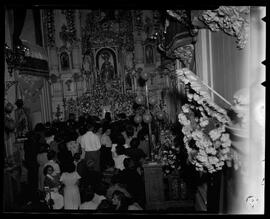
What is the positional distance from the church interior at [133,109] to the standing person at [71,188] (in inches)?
0.6

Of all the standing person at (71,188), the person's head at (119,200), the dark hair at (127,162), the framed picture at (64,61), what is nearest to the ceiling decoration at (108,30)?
the framed picture at (64,61)

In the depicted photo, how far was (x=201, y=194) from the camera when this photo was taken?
4793 mm

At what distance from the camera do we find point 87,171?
199 inches

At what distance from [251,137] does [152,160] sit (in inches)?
118

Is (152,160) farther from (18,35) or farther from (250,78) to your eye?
(18,35)

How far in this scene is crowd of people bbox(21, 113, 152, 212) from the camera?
13.8 ft

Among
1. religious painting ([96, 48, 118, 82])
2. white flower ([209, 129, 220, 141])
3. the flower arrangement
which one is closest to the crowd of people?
white flower ([209, 129, 220, 141])

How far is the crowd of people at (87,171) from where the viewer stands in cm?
419

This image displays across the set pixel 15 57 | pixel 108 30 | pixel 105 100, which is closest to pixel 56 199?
pixel 15 57

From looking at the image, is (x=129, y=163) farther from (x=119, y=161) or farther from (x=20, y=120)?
(x=20, y=120)

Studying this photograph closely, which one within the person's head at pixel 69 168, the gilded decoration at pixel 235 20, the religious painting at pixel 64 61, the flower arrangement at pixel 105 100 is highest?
the religious painting at pixel 64 61

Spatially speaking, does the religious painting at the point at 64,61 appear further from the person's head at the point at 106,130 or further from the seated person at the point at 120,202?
the seated person at the point at 120,202

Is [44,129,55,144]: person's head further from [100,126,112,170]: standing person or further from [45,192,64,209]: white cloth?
[45,192,64,209]: white cloth

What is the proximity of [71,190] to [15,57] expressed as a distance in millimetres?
4988
